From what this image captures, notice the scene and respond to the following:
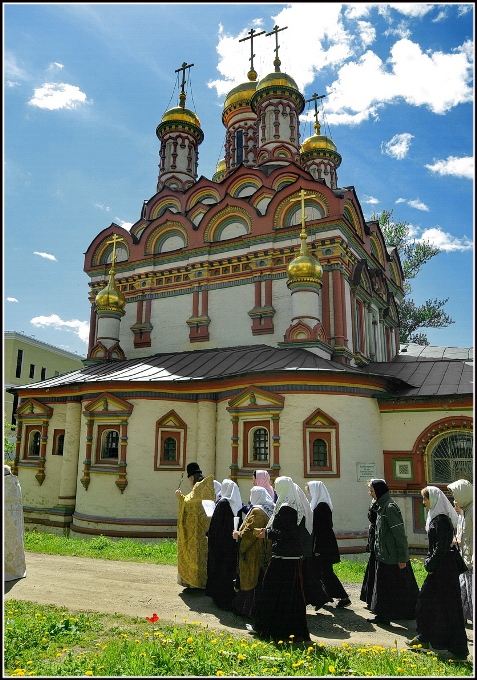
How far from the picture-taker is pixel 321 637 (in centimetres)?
475

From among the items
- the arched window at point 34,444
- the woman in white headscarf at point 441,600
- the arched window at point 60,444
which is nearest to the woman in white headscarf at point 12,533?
the woman in white headscarf at point 441,600

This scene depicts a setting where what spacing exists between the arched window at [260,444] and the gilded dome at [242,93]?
1606 cm

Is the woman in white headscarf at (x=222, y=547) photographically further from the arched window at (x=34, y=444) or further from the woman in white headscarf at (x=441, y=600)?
the arched window at (x=34, y=444)

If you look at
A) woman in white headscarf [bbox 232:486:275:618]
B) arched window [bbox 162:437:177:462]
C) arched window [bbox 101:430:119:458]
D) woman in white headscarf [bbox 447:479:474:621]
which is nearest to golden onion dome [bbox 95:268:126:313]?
arched window [bbox 101:430:119:458]

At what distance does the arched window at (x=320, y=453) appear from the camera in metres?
9.63

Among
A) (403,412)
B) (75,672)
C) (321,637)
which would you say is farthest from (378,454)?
(75,672)

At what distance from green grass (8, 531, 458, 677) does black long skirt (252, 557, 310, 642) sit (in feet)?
0.35

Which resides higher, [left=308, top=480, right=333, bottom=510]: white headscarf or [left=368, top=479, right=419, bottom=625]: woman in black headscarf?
[left=308, top=480, right=333, bottom=510]: white headscarf

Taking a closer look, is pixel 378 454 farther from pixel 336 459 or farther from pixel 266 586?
pixel 266 586

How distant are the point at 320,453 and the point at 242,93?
17.1m

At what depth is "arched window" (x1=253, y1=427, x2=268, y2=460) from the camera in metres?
10.1

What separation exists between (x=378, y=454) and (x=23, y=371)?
77.6 feet

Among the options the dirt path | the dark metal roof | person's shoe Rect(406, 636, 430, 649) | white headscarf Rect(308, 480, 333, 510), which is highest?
the dark metal roof

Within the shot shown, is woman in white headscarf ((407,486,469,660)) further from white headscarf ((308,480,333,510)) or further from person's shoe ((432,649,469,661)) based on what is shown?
white headscarf ((308,480,333,510))
